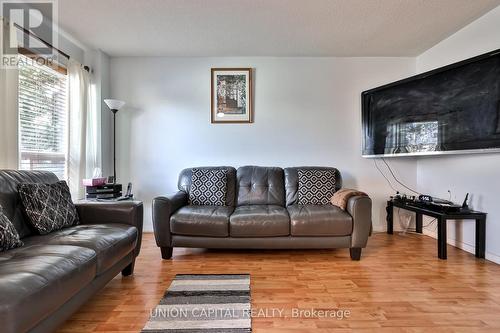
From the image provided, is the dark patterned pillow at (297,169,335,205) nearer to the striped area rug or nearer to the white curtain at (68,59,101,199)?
the striped area rug

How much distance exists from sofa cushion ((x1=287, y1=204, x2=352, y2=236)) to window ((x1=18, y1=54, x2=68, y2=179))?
2463mm

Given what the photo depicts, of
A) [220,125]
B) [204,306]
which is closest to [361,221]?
[204,306]

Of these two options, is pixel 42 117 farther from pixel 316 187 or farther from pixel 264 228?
pixel 316 187

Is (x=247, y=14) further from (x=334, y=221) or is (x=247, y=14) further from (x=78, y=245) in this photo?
(x=78, y=245)

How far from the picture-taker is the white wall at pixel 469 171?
2541 mm

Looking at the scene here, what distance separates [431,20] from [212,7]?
212 cm

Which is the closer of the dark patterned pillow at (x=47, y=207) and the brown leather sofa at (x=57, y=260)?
the brown leather sofa at (x=57, y=260)

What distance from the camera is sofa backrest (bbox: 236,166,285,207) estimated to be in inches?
126

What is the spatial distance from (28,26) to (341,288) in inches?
136

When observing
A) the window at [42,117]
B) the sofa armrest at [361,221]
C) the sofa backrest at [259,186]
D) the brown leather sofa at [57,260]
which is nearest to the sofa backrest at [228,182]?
the sofa backrest at [259,186]

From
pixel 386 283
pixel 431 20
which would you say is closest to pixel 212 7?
pixel 431 20

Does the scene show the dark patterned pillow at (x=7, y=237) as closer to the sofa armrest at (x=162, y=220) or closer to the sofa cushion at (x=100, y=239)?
the sofa cushion at (x=100, y=239)

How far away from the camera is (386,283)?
2.12m

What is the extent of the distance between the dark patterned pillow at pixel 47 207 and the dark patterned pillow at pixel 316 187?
2208mm
